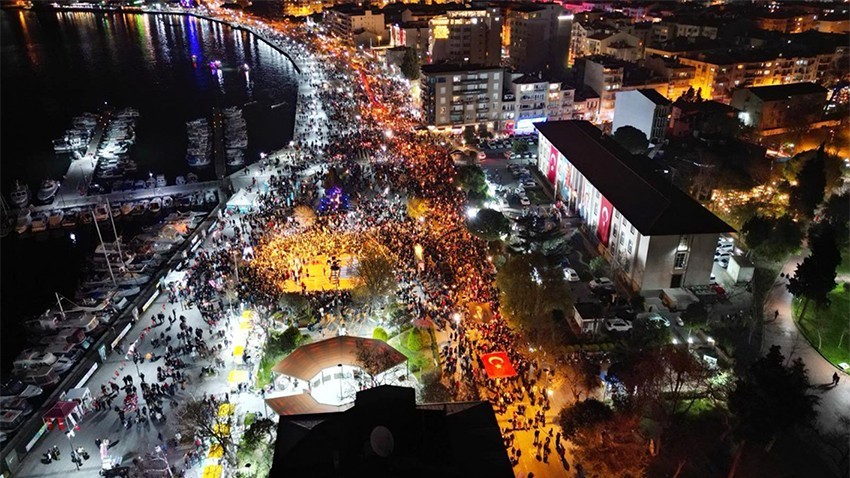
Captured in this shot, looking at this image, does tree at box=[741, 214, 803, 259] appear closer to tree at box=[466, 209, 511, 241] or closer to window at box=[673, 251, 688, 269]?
window at box=[673, 251, 688, 269]

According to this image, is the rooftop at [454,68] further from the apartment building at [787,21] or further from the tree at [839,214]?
the apartment building at [787,21]

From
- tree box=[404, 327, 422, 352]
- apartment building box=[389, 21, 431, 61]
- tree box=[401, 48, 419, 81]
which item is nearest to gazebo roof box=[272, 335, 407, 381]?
tree box=[404, 327, 422, 352]

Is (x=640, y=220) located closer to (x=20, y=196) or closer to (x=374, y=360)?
(x=374, y=360)

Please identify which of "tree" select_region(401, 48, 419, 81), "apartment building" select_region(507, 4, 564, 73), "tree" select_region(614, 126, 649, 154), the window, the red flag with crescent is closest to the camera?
the red flag with crescent

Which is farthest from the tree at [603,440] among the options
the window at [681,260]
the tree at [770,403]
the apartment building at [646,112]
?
the apartment building at [646,112]

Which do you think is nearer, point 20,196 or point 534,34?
point 20,196

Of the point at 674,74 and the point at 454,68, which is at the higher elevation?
the point at 454,68

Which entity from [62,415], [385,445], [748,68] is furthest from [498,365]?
[748,68]
